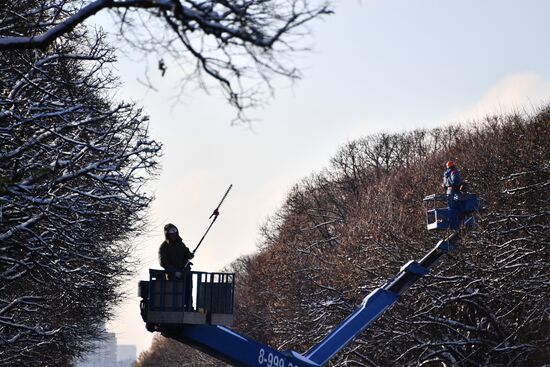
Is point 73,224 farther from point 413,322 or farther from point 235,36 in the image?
point 413,322

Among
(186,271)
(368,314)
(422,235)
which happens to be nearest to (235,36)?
(186,271)

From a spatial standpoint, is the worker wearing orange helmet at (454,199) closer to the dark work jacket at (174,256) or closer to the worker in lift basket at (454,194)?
the worker in lift basket at (454,194)

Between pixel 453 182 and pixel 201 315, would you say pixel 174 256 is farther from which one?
pixel 453 182

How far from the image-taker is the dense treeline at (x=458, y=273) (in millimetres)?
35219

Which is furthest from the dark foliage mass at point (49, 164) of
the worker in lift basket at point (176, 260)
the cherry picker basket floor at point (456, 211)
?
the cherry picker basket floor at point (456, 211)

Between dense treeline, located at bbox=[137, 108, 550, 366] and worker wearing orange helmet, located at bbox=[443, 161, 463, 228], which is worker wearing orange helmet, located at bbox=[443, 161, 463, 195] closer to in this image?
worker wearing orange helmet, located at bbox=[443, 161, 463, 228]

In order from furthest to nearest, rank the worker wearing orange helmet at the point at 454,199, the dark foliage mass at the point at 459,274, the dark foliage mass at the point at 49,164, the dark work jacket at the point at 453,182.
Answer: the dark foliage mass at the point at 459,274 → the dark work jacket at the point at 453,182 → the worker wearing orange helmet at the point at 454,199 → the dark foliage mass at the point at 49,164

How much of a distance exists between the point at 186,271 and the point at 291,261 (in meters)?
41.6

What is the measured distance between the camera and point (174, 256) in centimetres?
1692

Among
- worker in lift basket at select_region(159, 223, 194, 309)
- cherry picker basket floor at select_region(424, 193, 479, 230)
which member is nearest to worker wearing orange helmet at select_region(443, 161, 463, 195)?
cherry picker basket floor at select_region(424, 193, 479, 230)

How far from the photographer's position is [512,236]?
3625 cm

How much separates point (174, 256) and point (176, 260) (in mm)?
61

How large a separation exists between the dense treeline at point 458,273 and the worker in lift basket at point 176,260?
17990 mm

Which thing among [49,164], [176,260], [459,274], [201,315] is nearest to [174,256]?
[176,260]
